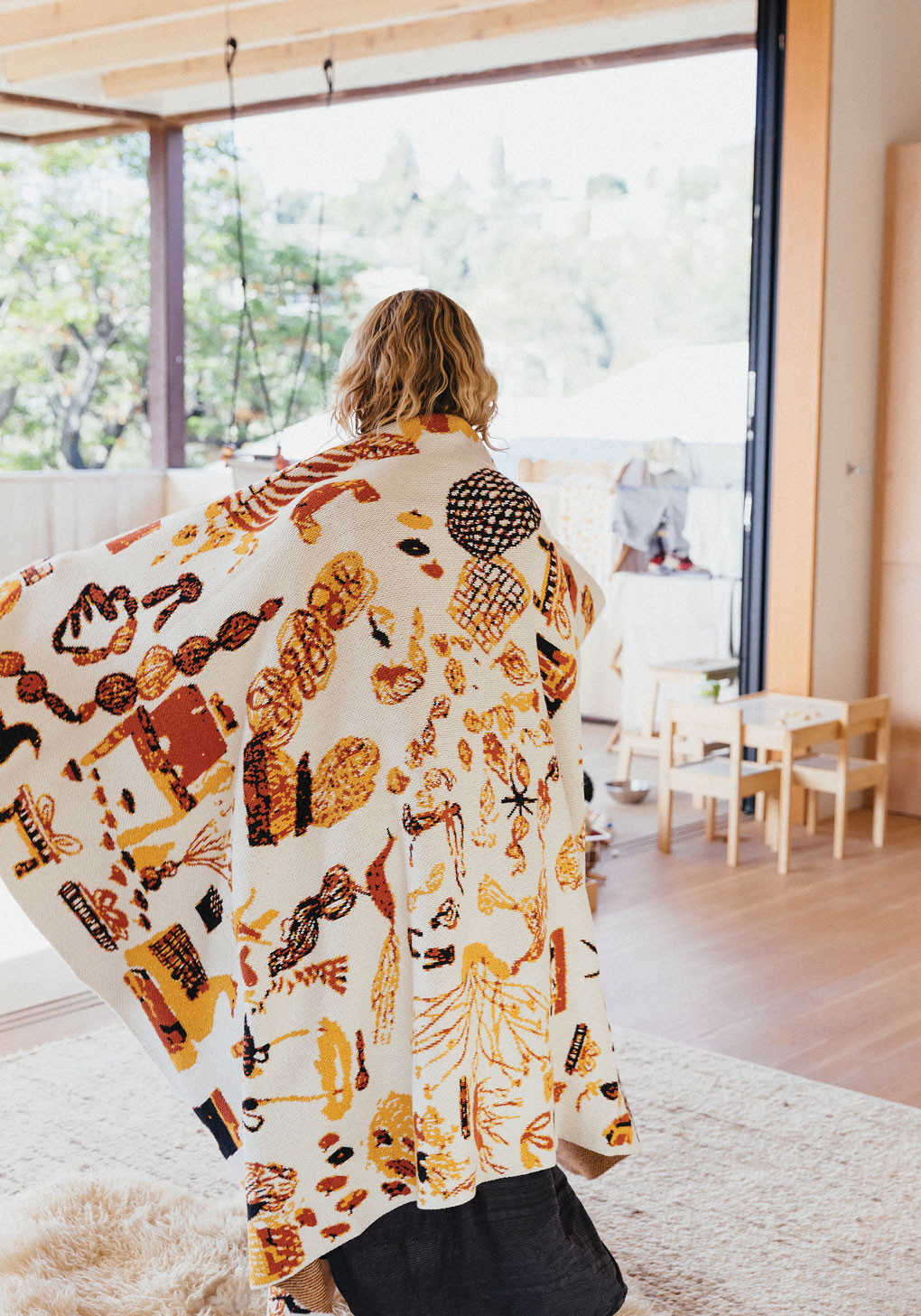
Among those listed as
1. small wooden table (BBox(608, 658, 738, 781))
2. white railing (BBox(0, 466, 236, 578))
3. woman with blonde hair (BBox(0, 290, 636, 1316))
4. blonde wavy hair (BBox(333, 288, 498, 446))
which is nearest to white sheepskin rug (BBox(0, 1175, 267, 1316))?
woman with blonde hair (BBox(0, 290, 636, 1316))

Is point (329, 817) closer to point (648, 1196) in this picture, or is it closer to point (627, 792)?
point (648, 1196)

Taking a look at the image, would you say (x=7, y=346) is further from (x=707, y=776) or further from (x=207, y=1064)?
(x=207, y=1064)

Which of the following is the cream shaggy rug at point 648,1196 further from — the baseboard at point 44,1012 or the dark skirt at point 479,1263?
the baseboard at point 44,1012

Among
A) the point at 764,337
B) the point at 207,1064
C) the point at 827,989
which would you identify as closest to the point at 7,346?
the point at 764,337

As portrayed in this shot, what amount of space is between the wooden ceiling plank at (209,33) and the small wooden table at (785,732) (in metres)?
2.68

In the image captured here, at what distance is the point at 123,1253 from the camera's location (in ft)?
7.21

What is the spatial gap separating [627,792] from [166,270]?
3.84m

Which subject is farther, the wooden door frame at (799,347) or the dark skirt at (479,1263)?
the wooden door frame at (799,347)

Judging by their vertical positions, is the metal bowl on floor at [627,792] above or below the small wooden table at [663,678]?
below

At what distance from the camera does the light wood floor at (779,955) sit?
3.12m

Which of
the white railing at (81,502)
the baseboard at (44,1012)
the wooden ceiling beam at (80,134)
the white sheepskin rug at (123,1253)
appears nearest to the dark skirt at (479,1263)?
the white sheepskin rug at (123,1253)

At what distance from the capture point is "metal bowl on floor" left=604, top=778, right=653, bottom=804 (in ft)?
17.6

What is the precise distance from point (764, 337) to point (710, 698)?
125cm

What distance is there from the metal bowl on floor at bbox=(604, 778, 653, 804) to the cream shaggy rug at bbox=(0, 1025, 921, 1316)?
2.30 metres
